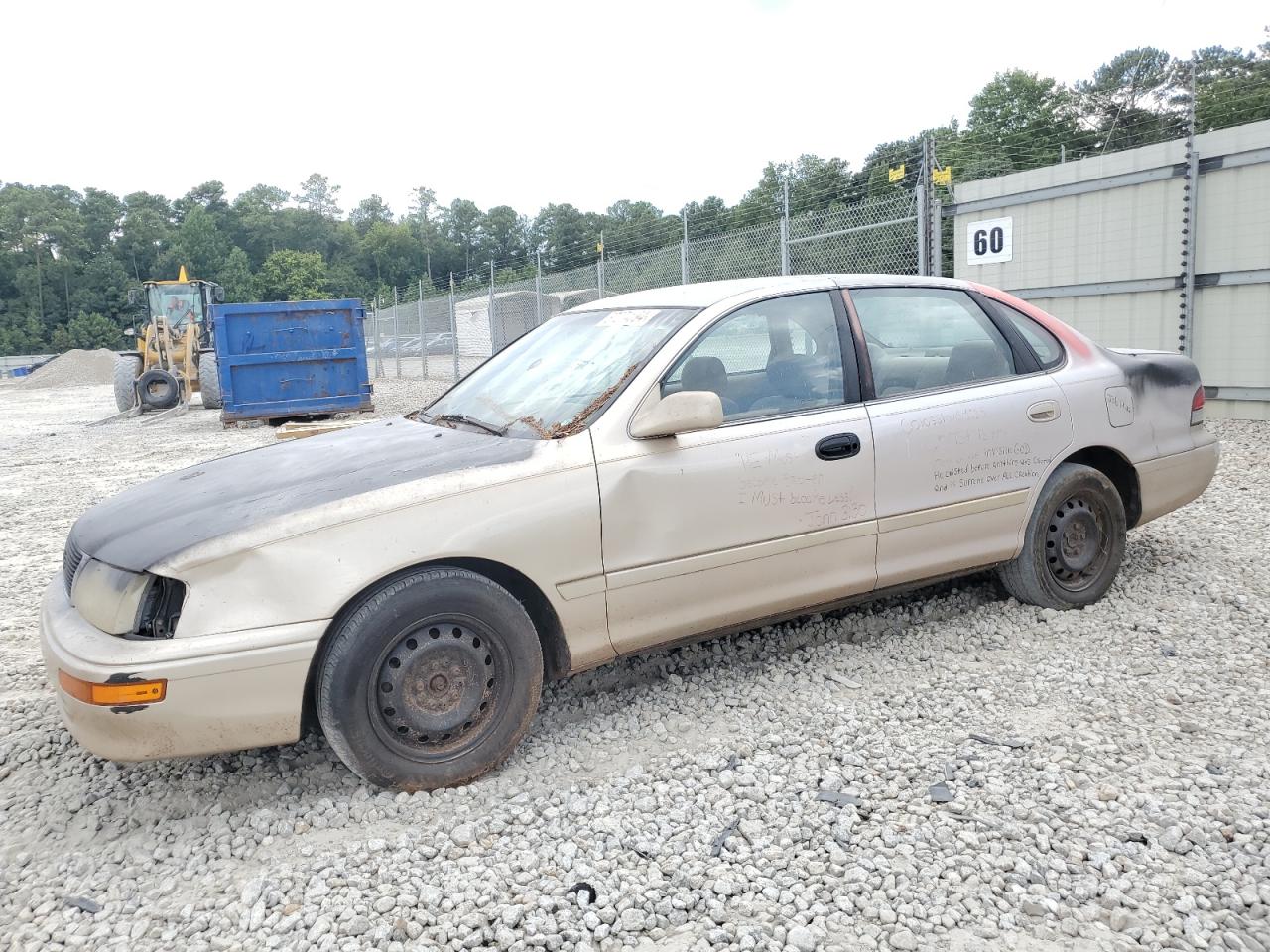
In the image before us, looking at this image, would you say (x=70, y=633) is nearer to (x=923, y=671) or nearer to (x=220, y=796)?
(x=220, y=796)

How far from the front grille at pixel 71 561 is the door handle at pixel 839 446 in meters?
2.51

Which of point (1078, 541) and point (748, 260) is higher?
point (748, 260)

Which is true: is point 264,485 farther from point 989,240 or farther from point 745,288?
point 989,240

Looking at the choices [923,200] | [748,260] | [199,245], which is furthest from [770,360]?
[199,245]

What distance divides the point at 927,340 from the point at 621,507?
→ 1641mm

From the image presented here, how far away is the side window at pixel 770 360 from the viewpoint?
3600 mm

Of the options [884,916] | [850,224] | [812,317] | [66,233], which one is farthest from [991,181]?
[66,233]

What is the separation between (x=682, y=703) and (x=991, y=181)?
927 centimetres

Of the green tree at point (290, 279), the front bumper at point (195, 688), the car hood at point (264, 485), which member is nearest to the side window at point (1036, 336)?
the car hood at point (264, 485)

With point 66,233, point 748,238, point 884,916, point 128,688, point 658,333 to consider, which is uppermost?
point 66,233

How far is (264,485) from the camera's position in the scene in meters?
3.23

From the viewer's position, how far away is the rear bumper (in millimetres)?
4488

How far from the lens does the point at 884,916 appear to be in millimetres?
2375

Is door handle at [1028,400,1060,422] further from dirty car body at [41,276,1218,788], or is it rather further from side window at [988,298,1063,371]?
side window at [988,298,1063,371]
